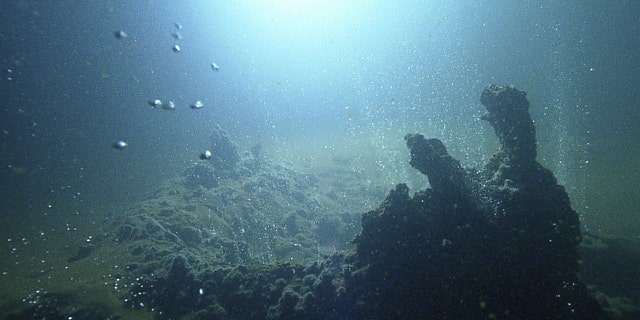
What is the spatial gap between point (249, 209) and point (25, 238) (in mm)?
12881

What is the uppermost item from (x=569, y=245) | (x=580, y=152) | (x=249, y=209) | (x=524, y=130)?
(x=580, y=152)

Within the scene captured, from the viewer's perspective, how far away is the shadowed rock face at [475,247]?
Result: 6707 mm

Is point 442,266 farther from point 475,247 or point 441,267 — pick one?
point 475,247

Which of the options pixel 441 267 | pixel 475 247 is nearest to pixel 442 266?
pixel 441 267

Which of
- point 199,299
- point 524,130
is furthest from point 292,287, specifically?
point 524,130

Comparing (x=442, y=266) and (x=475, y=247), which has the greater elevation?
(x=475, y=247)

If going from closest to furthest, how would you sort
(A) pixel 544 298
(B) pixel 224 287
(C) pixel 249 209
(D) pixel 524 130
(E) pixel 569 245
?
(A) pixel 544 298
(E) pixel 569 245
(B) pixel 224 287
(D) pixel 524 130
(C) pixel 249 209

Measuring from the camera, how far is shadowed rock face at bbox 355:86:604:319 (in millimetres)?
6707

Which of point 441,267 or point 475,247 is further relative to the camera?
point 475,247

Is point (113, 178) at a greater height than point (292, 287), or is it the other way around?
point (113, 178)

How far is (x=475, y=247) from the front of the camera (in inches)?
286

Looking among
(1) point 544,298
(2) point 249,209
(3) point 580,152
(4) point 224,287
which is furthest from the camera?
(3) point 580,152

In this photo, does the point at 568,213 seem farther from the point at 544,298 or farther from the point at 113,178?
the point at 113,178

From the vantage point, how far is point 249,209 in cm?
1914
